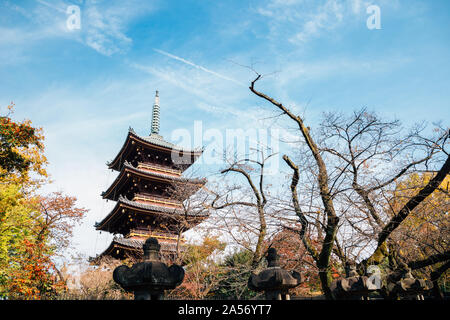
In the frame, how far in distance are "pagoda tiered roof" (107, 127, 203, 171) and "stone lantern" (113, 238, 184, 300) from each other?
17.8m

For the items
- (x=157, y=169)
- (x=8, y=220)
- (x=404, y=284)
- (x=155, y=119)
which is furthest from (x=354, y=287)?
(x=155, y=119)

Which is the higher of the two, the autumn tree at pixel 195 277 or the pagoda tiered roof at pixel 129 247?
the pagoda tiered roof at pixel 129 247

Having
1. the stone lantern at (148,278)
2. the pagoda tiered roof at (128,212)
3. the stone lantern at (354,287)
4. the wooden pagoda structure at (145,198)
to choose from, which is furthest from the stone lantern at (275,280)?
the pagoda tiered roof at (128,212)

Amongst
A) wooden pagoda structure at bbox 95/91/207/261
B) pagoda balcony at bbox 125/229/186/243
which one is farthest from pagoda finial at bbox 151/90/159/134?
pagoda balcony at bbox 125/229/186/243

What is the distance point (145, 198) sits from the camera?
19.7m

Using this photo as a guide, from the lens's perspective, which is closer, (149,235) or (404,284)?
(404,284)

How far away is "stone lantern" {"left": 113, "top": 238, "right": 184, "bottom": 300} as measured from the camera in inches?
134

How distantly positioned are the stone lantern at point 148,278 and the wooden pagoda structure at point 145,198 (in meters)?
11.3

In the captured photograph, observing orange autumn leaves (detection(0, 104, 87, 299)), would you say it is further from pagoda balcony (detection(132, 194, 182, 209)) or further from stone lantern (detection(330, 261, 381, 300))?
stone lantern (detection(330, 261, 381, 300))

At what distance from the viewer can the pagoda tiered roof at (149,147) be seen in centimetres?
2067

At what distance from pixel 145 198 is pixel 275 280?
16.9m

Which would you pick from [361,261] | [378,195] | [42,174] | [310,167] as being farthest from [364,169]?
[42,174]

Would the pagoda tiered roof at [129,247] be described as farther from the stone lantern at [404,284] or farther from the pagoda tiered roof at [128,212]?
the stone lantern at [404,284]

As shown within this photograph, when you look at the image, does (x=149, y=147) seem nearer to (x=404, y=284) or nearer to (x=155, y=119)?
(x=155, y=119)
